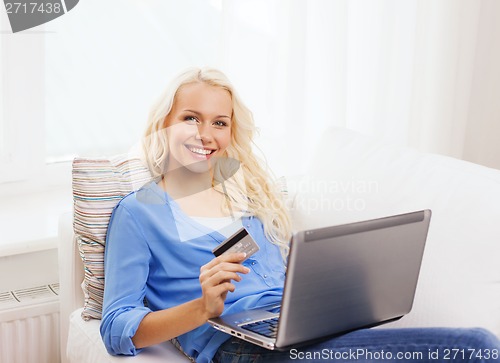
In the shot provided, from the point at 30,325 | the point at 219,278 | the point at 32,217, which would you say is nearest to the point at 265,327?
the point at 219,278

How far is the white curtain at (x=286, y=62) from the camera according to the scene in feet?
7.48

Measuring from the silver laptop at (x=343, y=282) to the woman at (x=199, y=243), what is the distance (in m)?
0.05

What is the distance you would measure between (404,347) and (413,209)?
1.34 feet

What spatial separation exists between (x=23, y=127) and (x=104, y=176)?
51 cm

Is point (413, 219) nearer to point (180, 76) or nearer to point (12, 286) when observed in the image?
point (180, 76)

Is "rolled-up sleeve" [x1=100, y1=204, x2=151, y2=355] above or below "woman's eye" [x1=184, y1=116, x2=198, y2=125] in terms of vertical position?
below

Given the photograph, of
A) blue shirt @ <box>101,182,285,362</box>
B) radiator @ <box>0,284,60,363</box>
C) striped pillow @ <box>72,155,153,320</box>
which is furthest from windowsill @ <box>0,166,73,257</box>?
blue shirt @ <box>101,182,285,362</box>

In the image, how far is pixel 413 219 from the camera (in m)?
1.48

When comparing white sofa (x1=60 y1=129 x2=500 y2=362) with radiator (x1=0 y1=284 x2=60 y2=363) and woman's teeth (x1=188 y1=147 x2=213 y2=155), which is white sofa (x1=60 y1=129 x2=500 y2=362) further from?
woman's teeth (x1=188 y1=147 x2=213 y2=155)

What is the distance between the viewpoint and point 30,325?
200 cm

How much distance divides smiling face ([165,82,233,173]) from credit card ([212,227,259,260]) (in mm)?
285

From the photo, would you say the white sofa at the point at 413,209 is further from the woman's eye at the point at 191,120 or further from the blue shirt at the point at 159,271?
the woman's eye at the point at 191,120

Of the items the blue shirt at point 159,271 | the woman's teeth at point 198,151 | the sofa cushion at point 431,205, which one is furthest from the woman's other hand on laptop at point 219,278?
the sofa cushion at point 431,205

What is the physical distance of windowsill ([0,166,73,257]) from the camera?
1979 millimetres
